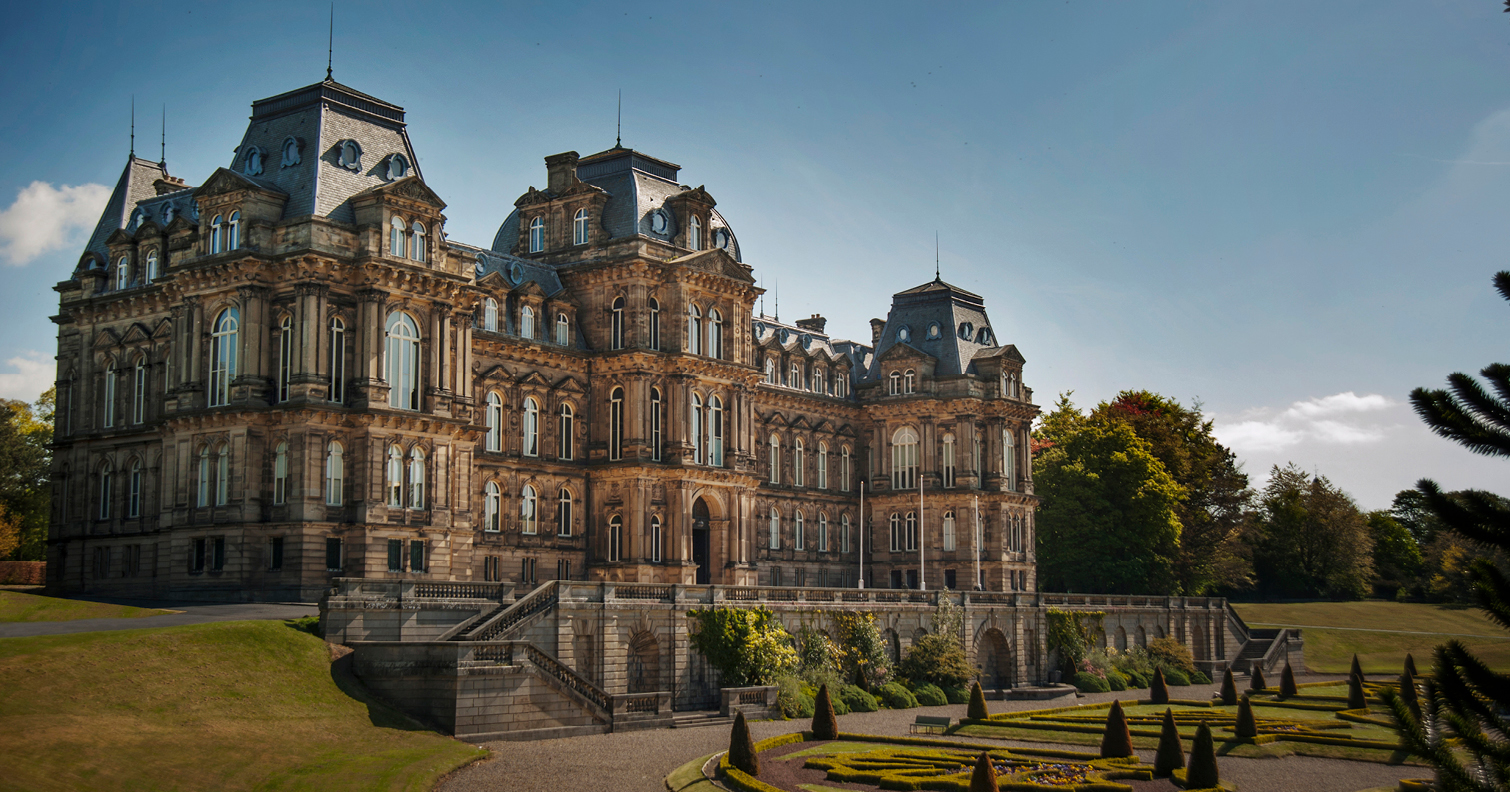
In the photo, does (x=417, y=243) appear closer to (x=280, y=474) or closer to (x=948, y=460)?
(x=280, y=474)

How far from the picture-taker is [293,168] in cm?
5650

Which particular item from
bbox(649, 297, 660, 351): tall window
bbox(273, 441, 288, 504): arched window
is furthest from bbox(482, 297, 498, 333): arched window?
bbox(273, 441, 288, 504): arched window

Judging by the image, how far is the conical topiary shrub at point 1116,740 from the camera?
1647 inches

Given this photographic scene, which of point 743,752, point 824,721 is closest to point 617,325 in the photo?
point 824,721

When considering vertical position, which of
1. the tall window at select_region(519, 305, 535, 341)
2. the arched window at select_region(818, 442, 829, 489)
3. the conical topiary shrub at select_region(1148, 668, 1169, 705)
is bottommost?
the conical topiary shrub at select_region(1148, 668, 1169, 705)

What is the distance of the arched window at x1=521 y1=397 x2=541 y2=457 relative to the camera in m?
67.6

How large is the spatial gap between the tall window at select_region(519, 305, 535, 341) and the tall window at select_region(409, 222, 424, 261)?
10819 millimetres

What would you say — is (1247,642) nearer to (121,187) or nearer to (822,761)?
(822,761)

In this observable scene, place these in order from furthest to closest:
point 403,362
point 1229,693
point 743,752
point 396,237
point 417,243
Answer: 1. point 1229,693
2. point 417,243
3. point 403,362
4. point 396,237
5. point 743,752

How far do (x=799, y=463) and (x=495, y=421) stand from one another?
87.6ft

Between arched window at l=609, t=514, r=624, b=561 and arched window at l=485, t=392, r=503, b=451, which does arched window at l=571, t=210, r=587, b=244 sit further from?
arched window at l=609, t=514, r=624, b=561

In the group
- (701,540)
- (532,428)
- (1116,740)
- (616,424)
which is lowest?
(1116,740)

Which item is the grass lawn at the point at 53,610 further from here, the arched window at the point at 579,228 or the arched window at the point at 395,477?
the arched window at the point at 579,228

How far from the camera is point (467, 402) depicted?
59.0 meters
